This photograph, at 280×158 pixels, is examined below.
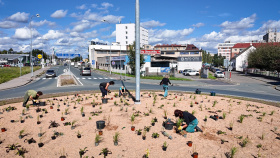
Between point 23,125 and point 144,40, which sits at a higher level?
point 144,40

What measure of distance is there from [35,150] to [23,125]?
2.82 m

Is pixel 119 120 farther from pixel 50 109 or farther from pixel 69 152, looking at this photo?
pixel 50 109

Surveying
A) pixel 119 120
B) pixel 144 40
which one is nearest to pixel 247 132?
pixel 119 120

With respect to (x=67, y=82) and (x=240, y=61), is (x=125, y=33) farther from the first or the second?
(x=67, y=82)

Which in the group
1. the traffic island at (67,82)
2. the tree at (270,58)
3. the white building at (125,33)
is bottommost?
the traffic island at (67,82)

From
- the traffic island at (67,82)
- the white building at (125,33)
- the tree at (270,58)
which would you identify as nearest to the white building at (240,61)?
the tree at (270,58)

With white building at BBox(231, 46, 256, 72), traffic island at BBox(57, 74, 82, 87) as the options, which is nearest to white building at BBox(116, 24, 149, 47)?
white building at BBox(231, 46, 256, 72)

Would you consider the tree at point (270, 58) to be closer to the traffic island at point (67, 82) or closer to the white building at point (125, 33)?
the traffic island at point (67, 82)

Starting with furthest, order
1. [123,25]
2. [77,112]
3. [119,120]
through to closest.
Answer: [123,25] → [77,112] → [119,120]

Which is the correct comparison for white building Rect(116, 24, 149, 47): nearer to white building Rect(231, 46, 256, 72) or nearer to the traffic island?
white building Rect(231, 46, 256, 72)

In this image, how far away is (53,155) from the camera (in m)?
5.90

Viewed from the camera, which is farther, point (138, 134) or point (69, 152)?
point (138, 134)

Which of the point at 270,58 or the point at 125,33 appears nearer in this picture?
the point at 270,58

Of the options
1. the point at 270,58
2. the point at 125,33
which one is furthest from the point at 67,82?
the point at 125,33
